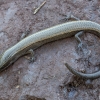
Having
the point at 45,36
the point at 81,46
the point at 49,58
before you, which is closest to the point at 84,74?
the point at 81,46

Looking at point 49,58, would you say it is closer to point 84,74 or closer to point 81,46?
point 81,46

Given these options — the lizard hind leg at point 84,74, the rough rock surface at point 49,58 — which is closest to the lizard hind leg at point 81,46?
the rough rock surface at point 49,58

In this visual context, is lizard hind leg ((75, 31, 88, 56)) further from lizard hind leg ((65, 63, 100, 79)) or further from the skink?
lizard hind leg ((65, 63, 100, 79))

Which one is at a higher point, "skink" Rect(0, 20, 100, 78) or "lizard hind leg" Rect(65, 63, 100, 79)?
"skink" Rect(0, 20, 100, 78)

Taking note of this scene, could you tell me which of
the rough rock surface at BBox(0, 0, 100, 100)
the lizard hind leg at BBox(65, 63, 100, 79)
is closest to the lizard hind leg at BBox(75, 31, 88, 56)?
the rough rock surface at BBox(0, 0, 100, 100)

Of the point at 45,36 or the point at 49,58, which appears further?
the point at 45,36
